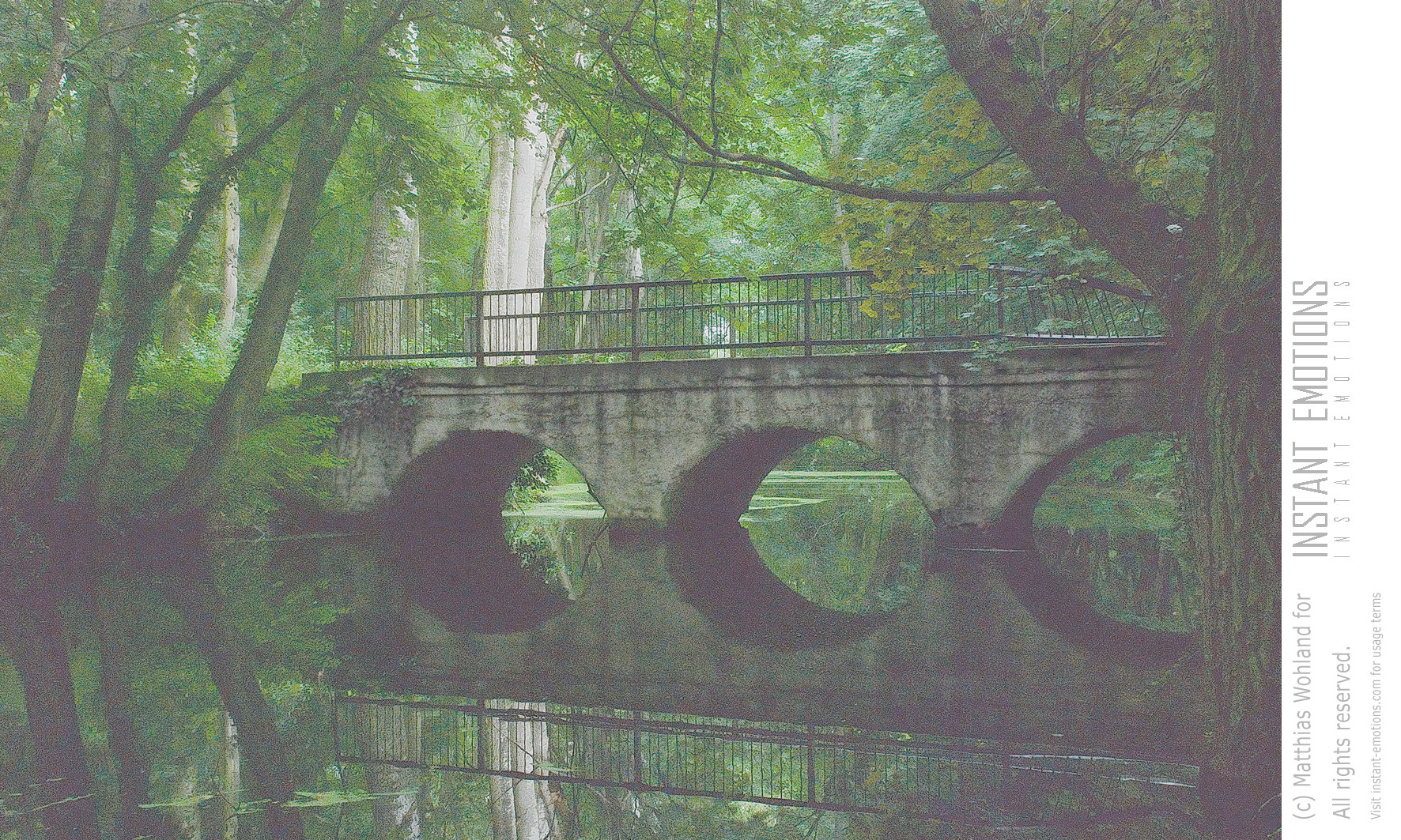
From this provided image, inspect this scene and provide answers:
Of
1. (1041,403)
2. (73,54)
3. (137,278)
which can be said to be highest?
(73,54)

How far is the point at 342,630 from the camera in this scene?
7.54m

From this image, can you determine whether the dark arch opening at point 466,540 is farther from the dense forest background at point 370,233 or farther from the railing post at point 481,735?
the railing post at point 481,735

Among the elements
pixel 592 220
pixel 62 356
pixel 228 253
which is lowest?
pixel 62 356

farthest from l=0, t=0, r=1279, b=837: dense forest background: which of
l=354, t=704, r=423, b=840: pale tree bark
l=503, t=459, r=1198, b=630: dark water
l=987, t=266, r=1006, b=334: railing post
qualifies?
l=503, t=459, r=1198, b=630: dark water

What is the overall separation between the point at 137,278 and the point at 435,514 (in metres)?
5.53

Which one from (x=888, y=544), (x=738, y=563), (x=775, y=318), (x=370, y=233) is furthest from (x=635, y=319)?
(x=370, y=233)

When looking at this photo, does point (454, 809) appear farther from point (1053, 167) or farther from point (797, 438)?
point (797, 438)

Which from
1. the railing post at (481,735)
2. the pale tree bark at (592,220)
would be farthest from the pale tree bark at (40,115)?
the pale tree bark at (592,220)

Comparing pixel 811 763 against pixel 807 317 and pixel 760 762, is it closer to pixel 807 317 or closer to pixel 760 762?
pixel 760 762

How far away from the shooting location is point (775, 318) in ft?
46.2

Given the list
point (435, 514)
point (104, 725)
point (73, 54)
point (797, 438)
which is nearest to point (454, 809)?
point (104, 725)

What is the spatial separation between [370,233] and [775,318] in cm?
651

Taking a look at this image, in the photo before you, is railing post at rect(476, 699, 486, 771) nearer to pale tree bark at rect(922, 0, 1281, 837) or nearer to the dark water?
pale tree bark at rect(922, 0, 1281, 837)

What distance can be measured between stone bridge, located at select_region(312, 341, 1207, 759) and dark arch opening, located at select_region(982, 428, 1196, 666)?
38mm
